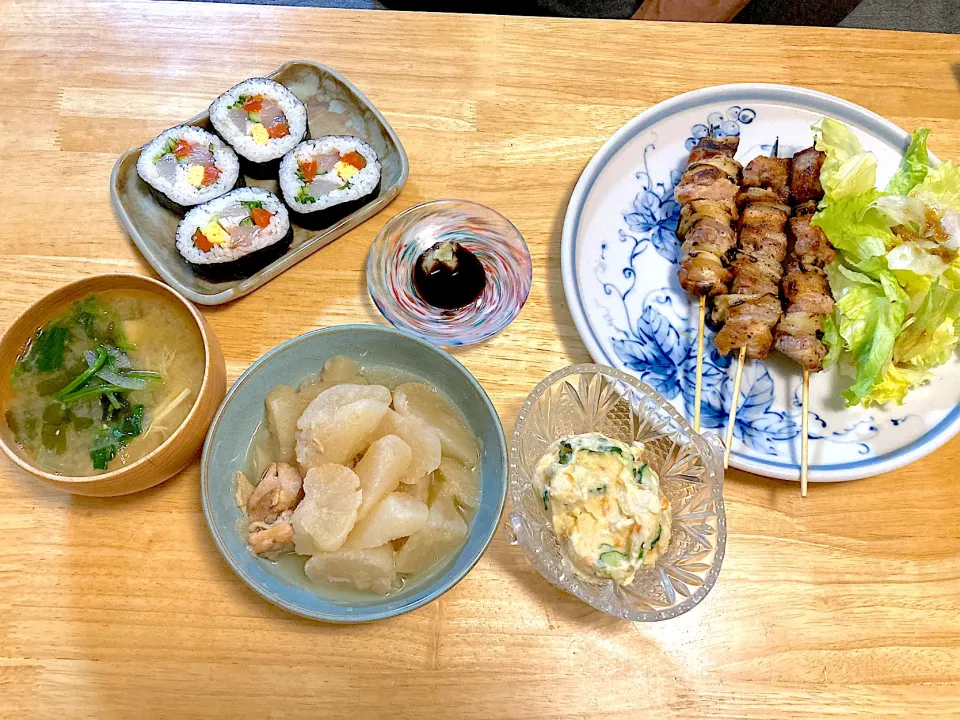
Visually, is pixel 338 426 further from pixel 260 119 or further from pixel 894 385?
pixel 894 385

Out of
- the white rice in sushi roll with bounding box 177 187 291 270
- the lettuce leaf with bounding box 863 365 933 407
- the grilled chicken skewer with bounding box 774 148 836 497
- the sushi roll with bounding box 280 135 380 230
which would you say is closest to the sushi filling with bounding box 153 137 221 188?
the white rice in sushi roll with bounding box 177 187 291 270

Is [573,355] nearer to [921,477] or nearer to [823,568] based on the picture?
[823,568]

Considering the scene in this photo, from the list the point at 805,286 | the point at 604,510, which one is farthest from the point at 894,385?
the point at 604,510

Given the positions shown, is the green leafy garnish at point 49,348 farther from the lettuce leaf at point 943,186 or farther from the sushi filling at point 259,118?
the lettuce leaf at point 943,186

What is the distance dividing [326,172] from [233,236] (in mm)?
338

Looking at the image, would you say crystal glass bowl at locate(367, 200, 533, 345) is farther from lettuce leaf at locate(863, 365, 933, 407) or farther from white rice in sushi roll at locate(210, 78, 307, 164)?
lettuce leaf at locate(863, 365, 933, 407)

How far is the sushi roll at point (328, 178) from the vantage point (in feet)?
6.15

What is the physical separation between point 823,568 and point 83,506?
6.02ft

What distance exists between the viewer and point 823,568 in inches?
64.7

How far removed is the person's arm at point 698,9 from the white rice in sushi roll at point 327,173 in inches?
64.7

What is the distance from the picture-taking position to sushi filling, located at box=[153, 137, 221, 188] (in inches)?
74.2

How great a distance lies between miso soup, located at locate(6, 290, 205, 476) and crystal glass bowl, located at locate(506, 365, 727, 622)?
0.80 meters

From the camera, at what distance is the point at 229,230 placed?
5.98ft

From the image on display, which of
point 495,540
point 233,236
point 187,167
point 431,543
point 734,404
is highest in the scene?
point 187,167
